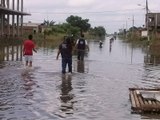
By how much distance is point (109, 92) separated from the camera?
45.7 feet

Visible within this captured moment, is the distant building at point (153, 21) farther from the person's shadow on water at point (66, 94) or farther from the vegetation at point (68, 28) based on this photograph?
the person's shadow on water at point (66, 94)

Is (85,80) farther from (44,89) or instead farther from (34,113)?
(34,113)

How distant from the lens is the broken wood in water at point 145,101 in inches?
410

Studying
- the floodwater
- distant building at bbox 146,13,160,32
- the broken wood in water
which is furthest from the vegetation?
the broken wood in water

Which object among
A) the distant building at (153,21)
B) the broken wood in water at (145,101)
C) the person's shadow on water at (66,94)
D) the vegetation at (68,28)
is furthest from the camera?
the vegetation at (68,28)

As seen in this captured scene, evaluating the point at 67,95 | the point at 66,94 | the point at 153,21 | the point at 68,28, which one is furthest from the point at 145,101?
the point at 68,28

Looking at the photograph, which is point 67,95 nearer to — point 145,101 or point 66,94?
point 66,94

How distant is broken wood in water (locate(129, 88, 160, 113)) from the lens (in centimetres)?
1042

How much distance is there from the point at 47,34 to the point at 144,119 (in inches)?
3414

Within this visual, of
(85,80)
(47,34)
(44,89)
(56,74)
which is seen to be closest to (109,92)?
(44,89)

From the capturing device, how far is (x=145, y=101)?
11.1 metres

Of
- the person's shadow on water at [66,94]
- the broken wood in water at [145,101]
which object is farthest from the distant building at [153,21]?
the broken wood in water at [145,101]

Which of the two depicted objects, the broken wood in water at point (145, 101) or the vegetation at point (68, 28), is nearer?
the broken wood in water at point (145, 101)

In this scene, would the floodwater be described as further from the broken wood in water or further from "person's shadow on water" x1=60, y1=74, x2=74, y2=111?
the broken wood in water
